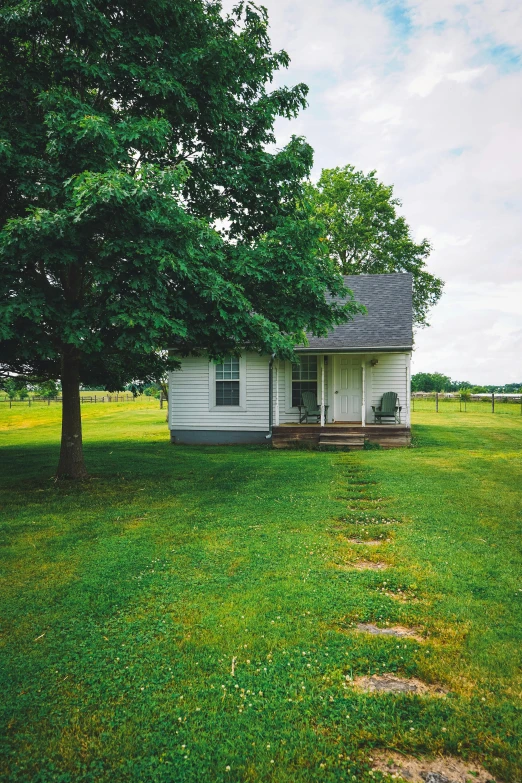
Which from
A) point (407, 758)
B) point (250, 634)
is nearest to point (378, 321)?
point (250, 634)

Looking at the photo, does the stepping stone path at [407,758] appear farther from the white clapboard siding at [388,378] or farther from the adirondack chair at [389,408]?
the white clapboard siding at [388,378]

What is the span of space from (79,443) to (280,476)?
4.13 metres

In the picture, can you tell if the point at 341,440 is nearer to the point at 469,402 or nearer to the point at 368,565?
the point at 368,565

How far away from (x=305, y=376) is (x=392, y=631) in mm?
12745

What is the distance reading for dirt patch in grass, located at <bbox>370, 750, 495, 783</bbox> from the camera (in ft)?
7.09

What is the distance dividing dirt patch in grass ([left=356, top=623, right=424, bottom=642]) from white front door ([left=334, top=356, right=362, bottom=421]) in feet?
41.5

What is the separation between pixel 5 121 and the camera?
707 cm

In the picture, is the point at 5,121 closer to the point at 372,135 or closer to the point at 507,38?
the point at 507,38

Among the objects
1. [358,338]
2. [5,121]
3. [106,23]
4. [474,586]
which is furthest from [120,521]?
[358,338]

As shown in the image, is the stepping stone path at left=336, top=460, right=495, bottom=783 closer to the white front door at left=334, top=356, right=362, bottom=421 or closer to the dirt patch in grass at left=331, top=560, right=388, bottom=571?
the dirt patch in grass at left=331, top=560, right=388, bottom=571

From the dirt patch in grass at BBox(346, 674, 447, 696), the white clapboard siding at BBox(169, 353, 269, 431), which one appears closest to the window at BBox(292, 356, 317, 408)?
the white clapboard siding at BBox(169, 353, 269, 431)

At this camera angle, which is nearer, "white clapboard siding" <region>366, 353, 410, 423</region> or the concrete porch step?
the concrete porch step

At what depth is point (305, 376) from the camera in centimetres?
1602

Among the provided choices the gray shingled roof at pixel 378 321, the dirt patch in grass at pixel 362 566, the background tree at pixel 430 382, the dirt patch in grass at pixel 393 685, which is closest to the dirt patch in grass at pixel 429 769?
the dirt patch in grass at pixel 393 685
